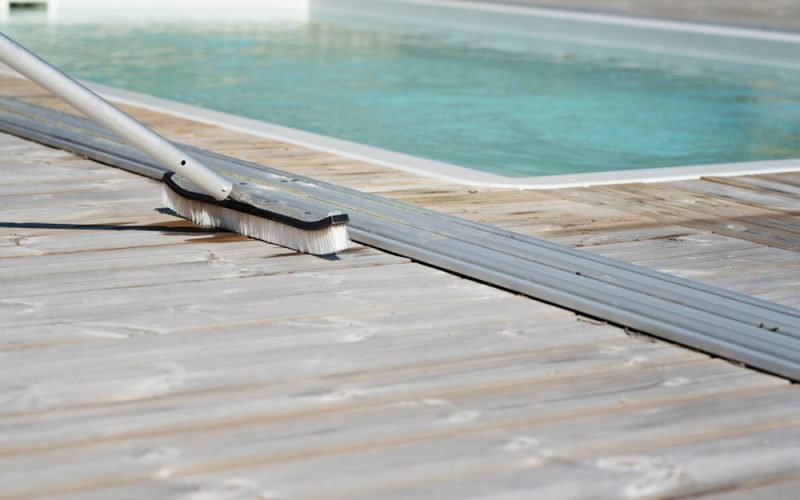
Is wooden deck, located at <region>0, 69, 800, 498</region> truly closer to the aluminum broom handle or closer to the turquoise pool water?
the aluminum broom handle

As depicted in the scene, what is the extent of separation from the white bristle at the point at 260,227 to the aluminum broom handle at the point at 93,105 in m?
0.14

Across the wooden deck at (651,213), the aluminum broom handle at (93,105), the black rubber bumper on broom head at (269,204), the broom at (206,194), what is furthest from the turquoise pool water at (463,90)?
the aluminum broom handle at (93,105)

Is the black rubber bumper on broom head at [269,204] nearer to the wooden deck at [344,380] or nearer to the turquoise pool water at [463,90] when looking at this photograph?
the wooden deck at [344,380]

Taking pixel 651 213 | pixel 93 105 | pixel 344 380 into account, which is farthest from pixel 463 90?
pixel 344 380

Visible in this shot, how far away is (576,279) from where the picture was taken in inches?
102

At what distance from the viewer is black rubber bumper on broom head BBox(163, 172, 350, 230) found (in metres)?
2.82

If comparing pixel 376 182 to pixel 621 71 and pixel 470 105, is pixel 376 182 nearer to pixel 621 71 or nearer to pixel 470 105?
pixel 470 105

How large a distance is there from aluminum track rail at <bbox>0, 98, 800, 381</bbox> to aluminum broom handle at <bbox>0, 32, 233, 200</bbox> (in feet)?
1.26

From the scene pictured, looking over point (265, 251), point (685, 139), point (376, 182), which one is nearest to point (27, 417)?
point (265, 251)

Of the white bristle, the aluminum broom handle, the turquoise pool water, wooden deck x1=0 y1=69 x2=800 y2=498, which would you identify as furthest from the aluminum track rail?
the turquoise pool water

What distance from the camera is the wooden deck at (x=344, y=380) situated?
1646 millimetres

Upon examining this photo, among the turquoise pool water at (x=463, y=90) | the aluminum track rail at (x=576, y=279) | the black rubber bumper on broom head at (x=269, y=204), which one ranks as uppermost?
the black rubber bumper on broom head at (x=269, y=204)

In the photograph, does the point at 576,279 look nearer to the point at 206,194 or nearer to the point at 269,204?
the point at 269,204

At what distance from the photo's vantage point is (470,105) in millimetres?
7516
